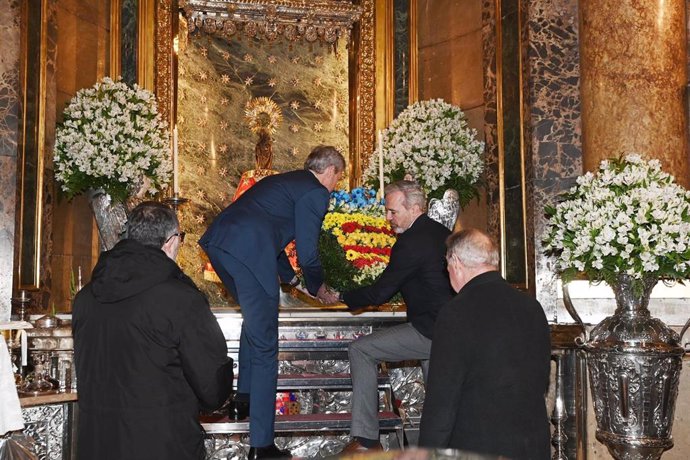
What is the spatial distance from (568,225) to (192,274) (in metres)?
5.44

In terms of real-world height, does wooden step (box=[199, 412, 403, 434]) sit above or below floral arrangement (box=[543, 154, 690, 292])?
below

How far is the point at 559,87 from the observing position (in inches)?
291

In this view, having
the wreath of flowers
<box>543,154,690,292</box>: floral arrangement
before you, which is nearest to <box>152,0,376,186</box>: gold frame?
the wreath of flowers

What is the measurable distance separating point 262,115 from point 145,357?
7.00 meters

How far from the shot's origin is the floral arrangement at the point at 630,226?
16.6 ft

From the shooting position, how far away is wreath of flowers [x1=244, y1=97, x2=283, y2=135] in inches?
402

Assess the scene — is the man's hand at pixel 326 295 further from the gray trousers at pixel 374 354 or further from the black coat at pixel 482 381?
the black coat at pixel 482 381

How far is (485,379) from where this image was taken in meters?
3.48

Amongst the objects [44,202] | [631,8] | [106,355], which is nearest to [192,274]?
[44,202]

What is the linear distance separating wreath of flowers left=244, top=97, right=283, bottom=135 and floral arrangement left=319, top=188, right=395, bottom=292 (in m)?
3.42

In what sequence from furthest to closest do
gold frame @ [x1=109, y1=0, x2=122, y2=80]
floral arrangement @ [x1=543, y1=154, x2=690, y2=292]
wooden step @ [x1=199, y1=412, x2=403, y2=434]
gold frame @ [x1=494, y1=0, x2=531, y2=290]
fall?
1. gold frame @ [x1=109, y1=0, x2=122, y2=80]
2. gold frame @ [x1=494, y1=0, x2=531, y2=290]
3. wooden step @ [x1=199, y1=412, x2=403, y2=434]
4. floral arrangement @ [x1=543, y1=154, x2=690, y2=292]

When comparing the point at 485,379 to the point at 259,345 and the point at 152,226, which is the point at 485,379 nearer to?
the point at 152,226

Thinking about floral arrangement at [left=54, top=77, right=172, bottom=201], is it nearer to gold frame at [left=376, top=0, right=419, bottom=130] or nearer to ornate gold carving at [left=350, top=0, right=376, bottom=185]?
ornate gold carving at [left=350, top=0, right=376, bottom=185]

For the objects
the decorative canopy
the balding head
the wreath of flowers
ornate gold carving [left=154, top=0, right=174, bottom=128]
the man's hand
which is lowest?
the man's hand
